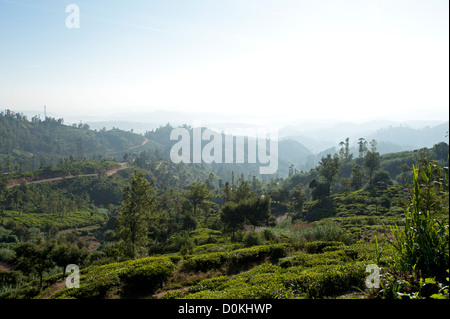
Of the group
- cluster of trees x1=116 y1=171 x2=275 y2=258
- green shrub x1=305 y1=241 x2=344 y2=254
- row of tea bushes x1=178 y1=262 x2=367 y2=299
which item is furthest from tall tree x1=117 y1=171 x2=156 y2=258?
row of tea bushes x1=178 y1=262 x2=367 y2=299

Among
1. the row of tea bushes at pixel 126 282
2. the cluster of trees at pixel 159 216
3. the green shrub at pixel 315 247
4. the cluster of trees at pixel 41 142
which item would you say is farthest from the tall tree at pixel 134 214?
the cluster of trees at pixel 41 142

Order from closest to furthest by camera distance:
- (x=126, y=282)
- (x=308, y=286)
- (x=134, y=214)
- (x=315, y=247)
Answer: (x=308, y=286) → (x=126, y=282) → (x=315, y=247) → (x=134, y=214)

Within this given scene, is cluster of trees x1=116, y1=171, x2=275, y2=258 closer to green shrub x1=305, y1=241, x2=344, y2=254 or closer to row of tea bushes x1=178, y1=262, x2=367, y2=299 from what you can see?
green shrub x1=305, y1=241, x2=344, y2=254

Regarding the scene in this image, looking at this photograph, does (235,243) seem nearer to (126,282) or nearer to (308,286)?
(126,282)

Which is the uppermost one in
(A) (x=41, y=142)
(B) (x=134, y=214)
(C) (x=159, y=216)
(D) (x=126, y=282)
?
(A) (x=41, y=142)

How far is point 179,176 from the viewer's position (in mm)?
128750

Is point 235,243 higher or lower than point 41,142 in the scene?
lower

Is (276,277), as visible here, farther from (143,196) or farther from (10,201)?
(10,201)

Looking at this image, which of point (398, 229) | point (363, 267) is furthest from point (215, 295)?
point (398, 229)

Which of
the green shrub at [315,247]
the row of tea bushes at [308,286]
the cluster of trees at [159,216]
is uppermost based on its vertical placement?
the row of tea bushes at [308,286]

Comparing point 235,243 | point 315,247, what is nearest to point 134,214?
point 235,243

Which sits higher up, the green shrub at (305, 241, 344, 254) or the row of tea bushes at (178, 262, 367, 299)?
the row of tea bushes at (178, 262, 367, 299)

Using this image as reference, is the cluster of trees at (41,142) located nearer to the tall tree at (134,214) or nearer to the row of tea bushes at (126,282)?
the tall tree at (134,214)

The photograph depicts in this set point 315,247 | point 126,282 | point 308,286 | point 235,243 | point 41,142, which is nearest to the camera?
point 308,286
